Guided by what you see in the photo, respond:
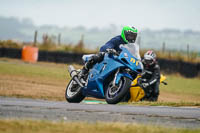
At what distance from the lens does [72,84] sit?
12016mm

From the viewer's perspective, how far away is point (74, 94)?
11.7m

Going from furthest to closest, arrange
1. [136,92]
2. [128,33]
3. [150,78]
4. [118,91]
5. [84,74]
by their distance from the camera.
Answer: [150,78], [136,92], [84,74], [128,33], [118,91]

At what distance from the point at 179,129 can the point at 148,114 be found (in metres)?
1.74

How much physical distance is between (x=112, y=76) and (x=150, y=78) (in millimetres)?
5134

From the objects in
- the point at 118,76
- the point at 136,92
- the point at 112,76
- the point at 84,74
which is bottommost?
the point at 136,92

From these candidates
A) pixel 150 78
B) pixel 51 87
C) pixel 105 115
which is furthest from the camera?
pixel 51 87

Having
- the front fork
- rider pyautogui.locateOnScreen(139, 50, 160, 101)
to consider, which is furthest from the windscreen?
rider pyautogui.locateOnScreen(139, 50, 160, 101)

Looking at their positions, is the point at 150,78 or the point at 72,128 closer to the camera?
the point at 72,128

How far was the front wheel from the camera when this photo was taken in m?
10.2

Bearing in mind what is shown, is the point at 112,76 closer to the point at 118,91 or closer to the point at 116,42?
the point at 118,91

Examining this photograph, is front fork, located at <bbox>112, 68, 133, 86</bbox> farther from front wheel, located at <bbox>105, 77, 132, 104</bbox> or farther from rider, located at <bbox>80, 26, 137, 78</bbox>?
rider, located at <bbox>80, 26, 137, 78</bbox>

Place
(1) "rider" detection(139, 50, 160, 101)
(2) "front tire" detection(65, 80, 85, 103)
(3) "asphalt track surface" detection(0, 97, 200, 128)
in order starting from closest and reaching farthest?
(3) "asphalt track surface" detection(0, 97, 200, 128)
(2) "front tire" detection(65, 80, 85, 103)
(1) "rider" detection(139, 50, 160, 101)

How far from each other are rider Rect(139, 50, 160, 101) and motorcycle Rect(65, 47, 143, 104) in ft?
14.0

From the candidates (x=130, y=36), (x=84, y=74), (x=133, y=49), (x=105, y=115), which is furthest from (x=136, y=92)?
(x=105, y=115)
